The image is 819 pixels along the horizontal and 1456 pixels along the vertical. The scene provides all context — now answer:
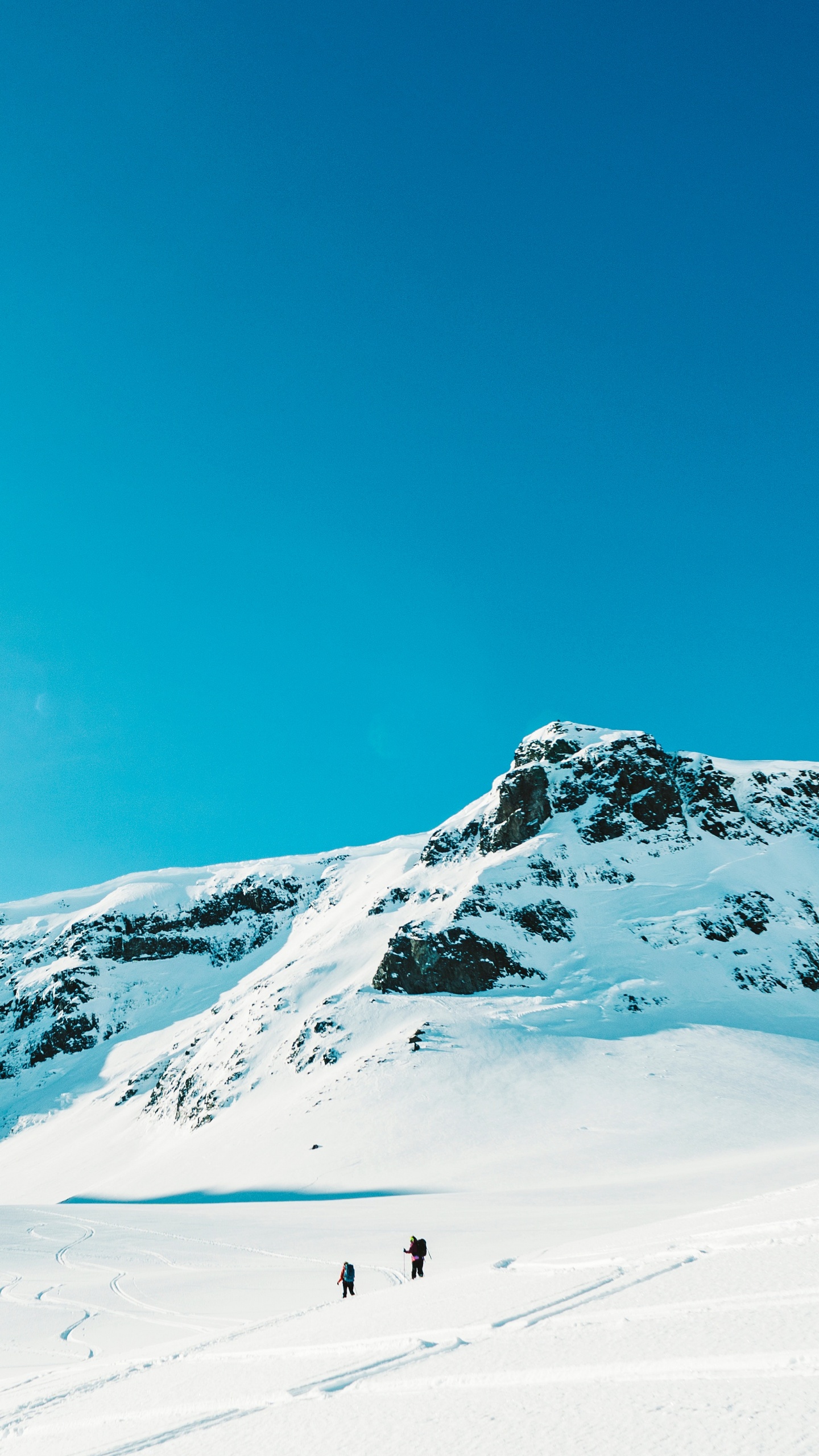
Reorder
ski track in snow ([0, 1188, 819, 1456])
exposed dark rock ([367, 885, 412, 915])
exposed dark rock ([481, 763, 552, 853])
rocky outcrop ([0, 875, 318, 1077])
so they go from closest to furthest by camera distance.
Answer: ski track in snow ([0, 1188, 819, 1456]) < exposed dark rock ([367, 885, 412, 915]) < exposed dark rock ([481, 763, 552, 853]) < rocky outcrop ([0, 875, 318, 1077])

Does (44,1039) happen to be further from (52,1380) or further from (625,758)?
(52,1380)

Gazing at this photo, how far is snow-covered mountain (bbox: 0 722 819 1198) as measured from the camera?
213ft

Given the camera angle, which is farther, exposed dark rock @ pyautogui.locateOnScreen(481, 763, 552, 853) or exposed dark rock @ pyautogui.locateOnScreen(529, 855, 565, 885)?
exposed dark rock @ pyautogui.locateOnScreen(481, 763, 552, 853)

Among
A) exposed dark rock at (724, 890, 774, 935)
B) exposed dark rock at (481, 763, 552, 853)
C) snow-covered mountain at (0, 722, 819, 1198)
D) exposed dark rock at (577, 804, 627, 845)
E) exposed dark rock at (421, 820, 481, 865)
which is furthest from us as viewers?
exposed dark rock at (421, 820, 481, 865)

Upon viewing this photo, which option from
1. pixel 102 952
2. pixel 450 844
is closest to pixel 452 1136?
pixel 450 844

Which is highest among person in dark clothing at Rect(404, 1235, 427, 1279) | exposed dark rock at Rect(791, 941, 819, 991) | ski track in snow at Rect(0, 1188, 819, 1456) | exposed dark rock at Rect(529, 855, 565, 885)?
exposed dark rock at Rect(529, 855, 565, 885)

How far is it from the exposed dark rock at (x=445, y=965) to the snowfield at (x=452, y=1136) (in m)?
0.29

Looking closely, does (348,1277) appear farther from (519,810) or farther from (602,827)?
(519,810)

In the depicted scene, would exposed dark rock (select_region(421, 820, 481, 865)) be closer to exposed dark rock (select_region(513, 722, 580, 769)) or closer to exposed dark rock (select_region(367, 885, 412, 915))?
exposed dark rock (select_region(367, 885, 412, 915))

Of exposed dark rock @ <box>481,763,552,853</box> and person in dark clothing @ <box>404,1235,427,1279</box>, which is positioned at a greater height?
exposed dark rock @ <box>481,763,552,853</box>

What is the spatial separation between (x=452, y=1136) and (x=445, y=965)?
22637 millimetres

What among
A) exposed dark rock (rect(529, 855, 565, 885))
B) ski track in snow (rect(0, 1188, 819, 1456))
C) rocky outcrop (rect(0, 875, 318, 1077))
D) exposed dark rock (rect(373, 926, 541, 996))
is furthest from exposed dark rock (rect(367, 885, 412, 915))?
ski track in snow (rect(0, 1188, 819, 1456))

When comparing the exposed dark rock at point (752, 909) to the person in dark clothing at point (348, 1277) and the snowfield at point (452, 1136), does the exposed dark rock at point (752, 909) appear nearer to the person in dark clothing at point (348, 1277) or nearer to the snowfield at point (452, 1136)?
the snowfield at point (452, 1136)

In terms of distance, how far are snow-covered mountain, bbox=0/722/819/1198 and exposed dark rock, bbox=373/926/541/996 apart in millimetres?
186
